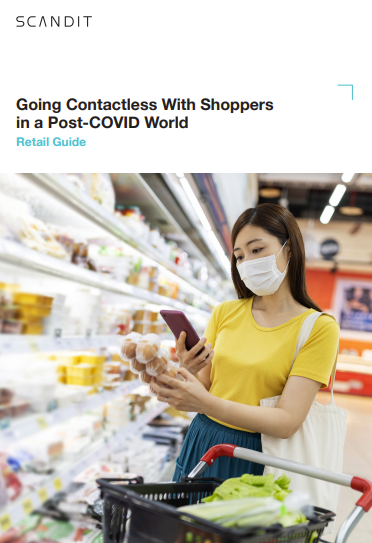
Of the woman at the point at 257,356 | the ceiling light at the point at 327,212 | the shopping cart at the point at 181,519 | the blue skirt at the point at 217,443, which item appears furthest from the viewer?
the ceiling light at the point at 327,212

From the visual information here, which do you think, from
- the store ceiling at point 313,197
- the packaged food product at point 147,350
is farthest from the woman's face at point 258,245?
the store ceiling at point 313,197

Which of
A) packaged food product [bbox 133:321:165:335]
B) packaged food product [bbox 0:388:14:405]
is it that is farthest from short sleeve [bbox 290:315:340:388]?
packaged food product [bbox 133:321:165:335]

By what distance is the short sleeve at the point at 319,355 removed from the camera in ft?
4.29

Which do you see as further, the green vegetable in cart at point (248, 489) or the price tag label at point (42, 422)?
the price tag label at point (42, 422)

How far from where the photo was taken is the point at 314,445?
135 cm

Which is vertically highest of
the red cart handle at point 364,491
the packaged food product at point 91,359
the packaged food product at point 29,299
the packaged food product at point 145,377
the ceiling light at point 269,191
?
the ceiling light at point 269,191

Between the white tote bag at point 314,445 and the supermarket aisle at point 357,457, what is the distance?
6.91ft

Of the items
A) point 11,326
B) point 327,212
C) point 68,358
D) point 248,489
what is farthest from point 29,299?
point 327,212

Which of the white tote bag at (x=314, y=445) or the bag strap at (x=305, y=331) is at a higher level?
the bag strap at (x=305, y=331)

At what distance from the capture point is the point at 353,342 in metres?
13.6

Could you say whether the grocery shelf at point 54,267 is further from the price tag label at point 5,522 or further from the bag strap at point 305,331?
the bag strap at point 305,331
